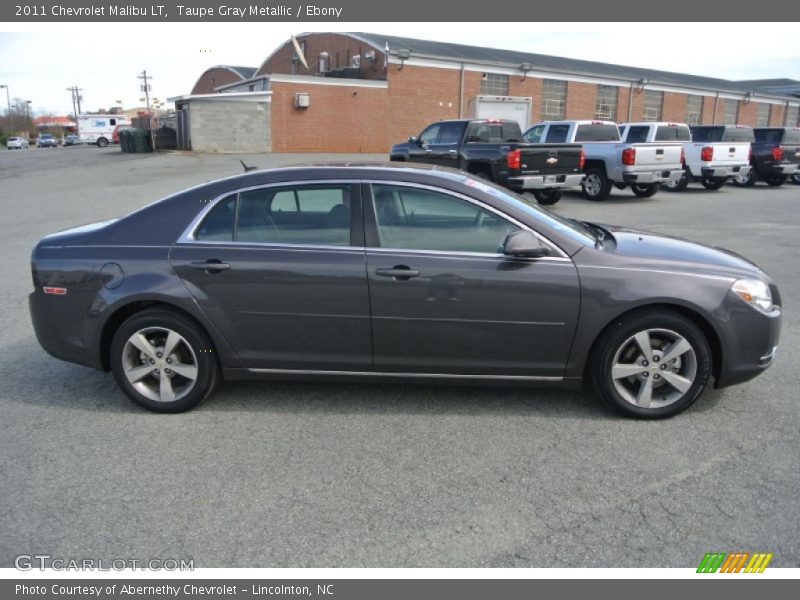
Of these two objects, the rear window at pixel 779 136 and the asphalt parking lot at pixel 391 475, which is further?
the rear window at pixel 779 136

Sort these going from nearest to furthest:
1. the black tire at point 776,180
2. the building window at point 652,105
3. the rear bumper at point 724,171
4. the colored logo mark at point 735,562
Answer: the colored logo mark at point 735,562 → the rear bumper at point 724,171 → the black tire at point 776,180 → the building window at point 652,105

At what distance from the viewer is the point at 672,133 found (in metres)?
18.0

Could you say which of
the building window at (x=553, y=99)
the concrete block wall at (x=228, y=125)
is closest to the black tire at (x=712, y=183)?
the building window at (x=553, y=99)

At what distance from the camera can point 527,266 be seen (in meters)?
4.16

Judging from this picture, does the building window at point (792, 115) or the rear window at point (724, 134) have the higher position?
the building window at point (792, 115)

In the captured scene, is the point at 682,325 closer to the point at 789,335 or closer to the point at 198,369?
the point at 789,335

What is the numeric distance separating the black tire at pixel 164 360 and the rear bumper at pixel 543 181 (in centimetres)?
1095

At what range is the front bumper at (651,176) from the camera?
16.6 metres

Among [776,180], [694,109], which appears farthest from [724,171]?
[694,109]

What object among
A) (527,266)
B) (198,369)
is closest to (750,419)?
(527,266)

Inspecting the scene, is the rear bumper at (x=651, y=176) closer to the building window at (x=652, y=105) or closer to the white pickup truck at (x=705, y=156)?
the white pickup truck at (x=705, y=156)

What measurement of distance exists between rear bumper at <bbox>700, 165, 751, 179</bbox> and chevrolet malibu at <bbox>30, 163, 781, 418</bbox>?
650 inches

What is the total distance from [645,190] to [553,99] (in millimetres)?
24927

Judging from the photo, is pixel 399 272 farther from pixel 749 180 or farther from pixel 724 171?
pixel 749 180
